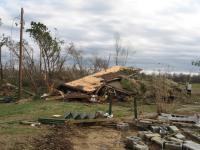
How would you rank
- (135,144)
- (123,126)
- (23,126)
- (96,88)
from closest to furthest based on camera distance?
1. (135,144)
2. (23,126)
3. (123,126)
4. (96,88)

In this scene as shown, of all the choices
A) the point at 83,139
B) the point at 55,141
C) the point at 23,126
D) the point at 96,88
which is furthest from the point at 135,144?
the point at 96,88

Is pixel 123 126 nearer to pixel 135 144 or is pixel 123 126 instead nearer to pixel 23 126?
pixel 135 144

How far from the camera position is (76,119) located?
35.6ft

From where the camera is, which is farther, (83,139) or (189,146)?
(83,139)

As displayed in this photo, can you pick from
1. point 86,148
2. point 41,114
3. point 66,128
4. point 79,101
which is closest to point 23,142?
point 86,148

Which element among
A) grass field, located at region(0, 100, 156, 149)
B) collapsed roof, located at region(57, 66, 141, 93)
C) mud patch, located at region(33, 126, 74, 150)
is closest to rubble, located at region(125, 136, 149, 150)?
mud patch, located at region(33, 126, 74, 150)

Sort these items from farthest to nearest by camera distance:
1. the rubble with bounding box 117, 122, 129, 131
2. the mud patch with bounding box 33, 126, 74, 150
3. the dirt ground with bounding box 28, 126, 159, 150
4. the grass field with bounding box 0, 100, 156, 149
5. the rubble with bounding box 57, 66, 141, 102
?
the rubble with bounding box 57, 66, 141, 102 → the rubble with bounding box 117, 122, 129, 131 → the dirt ground with bounding box 28, 126, 159, 150 → the grass field with bounding box 0, 100, 156, 149 → the mud patch with bounding box 33, 126, 74, 150

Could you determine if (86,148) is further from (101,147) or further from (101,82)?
(101,82)

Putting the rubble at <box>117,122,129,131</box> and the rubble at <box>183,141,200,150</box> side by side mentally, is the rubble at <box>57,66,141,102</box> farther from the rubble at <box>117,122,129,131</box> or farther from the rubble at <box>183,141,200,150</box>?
the rubble at <box>183,141,200,150</box>

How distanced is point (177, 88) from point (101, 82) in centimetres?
374

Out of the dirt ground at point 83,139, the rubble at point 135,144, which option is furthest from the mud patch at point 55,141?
the rubble at point 135,144

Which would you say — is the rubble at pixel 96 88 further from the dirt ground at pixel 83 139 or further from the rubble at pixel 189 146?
the rubble at pixel 189 146

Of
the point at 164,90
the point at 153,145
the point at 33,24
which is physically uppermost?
the point at 33,24

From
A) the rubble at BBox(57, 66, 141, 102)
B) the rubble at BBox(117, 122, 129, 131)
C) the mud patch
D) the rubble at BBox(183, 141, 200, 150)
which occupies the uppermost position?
the rubble at BBox(57, 66, 141, 102)
